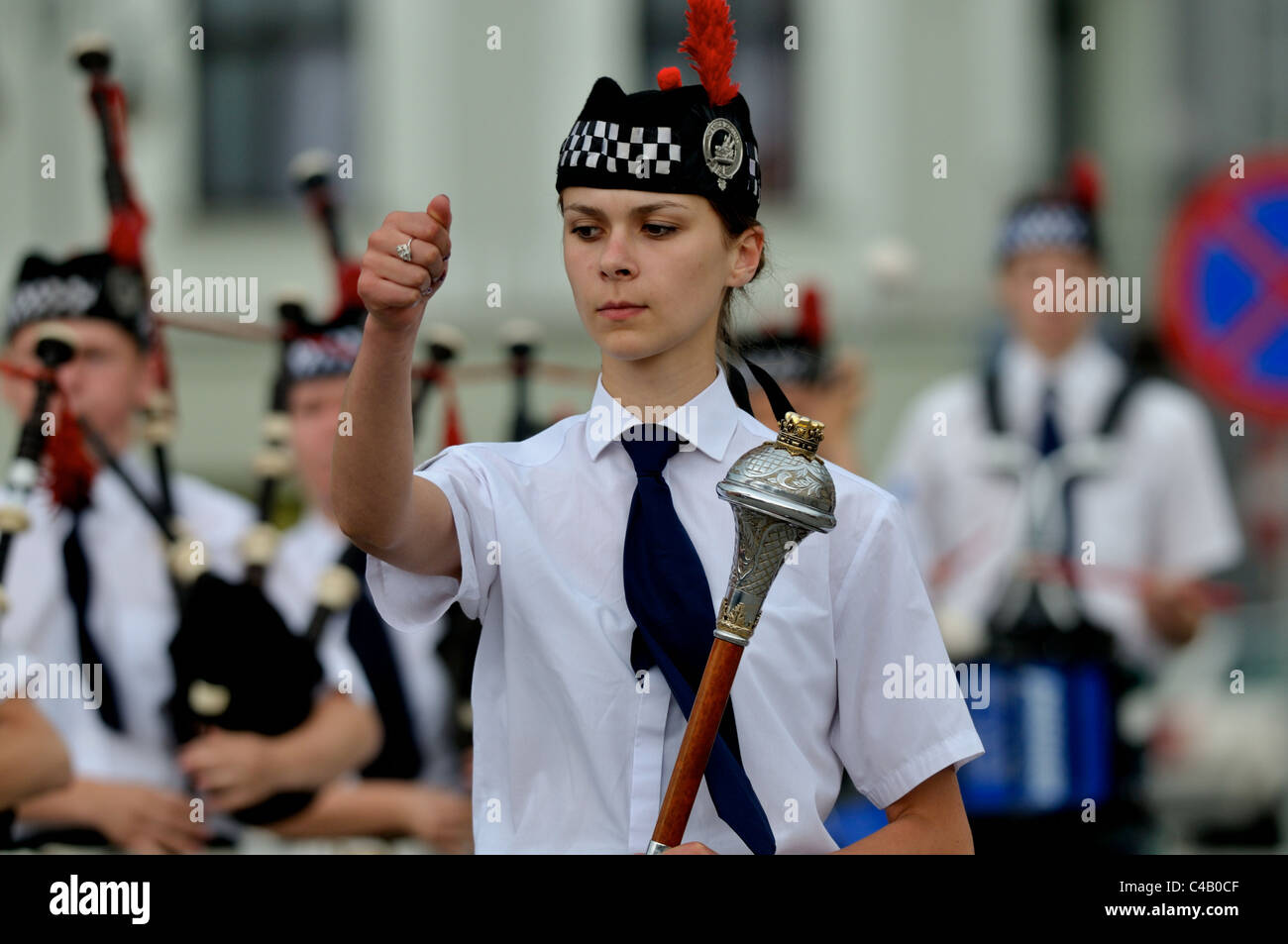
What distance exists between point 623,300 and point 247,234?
34.9 ft

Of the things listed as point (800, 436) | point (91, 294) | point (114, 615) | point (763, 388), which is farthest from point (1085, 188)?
point (800, 436)

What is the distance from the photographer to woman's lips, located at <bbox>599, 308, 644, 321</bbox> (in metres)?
2.51

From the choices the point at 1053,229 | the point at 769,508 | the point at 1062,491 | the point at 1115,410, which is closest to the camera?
the point at 769,508

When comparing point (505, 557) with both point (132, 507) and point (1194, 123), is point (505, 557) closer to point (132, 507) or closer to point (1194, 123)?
point (132, 507)

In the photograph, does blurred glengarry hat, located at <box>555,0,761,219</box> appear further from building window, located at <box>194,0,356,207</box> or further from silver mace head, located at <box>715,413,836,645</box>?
building window, located at <box>194,0,356,207</box>

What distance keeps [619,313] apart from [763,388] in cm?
31

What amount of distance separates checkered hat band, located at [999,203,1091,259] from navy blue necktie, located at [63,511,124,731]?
360 cm

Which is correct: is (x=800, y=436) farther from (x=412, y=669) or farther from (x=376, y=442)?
(x=412, y=669)

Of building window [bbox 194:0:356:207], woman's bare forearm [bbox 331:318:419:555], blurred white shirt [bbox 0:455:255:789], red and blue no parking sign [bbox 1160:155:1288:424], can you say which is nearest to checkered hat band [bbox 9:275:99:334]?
blurred white shirt [bbox 0:455:255:789]

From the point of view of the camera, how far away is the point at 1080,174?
24.3 ft

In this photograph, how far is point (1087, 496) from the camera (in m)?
6.79

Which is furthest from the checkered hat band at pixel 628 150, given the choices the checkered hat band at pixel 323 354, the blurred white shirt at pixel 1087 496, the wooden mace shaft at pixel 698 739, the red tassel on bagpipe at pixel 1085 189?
the red tassel on bagpipe at pixel 1085 189

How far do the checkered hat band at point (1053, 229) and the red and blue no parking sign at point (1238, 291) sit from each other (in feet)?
2.31
